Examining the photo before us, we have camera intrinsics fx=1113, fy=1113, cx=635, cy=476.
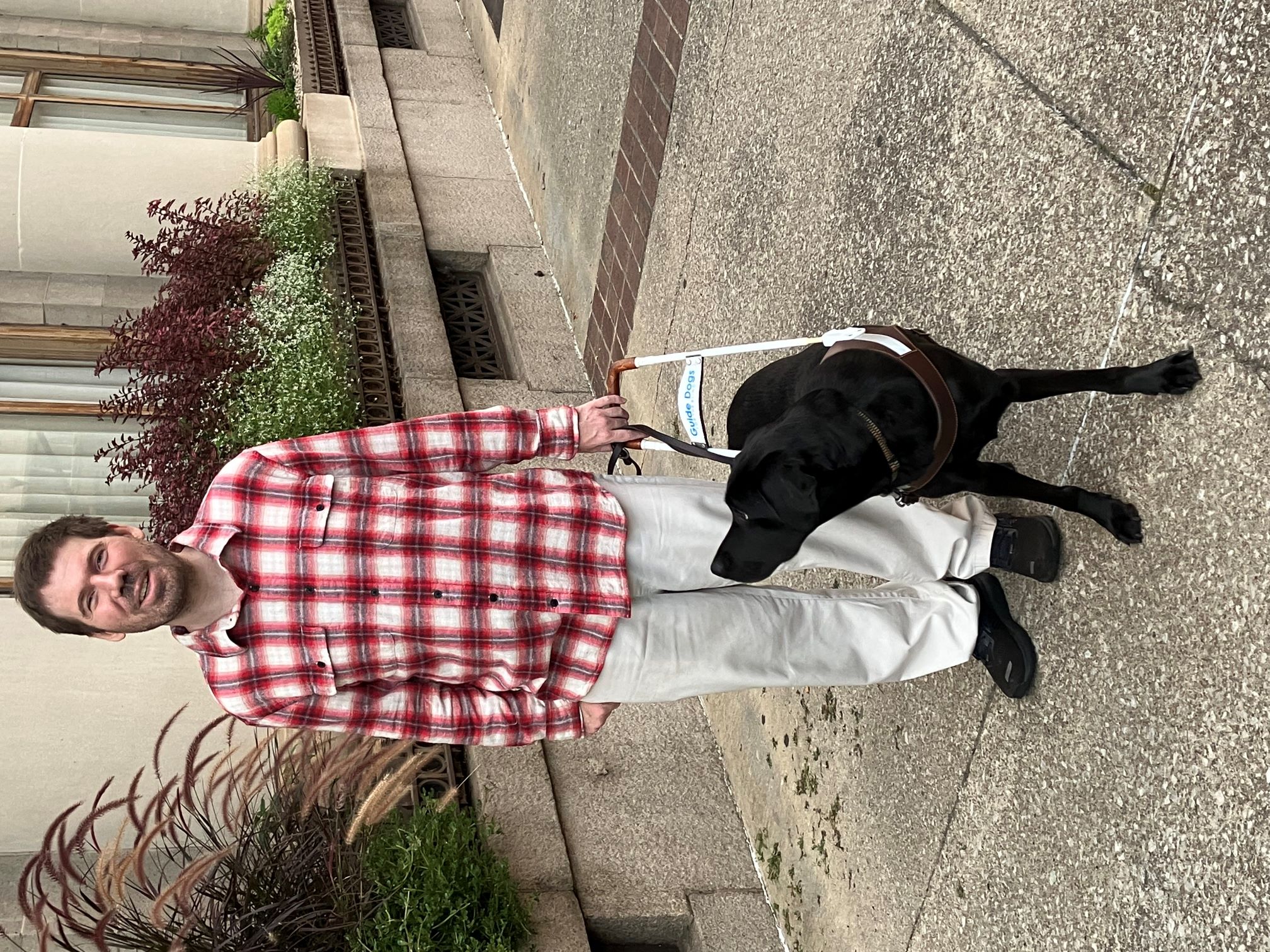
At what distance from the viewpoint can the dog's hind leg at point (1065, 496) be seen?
237 cm

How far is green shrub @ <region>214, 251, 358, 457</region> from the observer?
5.15 meters

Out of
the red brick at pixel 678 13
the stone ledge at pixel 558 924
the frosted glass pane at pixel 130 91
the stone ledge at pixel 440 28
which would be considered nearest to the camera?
the stone ledge at pixel 558 924

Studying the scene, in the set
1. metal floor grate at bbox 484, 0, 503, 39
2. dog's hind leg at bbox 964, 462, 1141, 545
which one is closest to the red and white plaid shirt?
dog's hind leg at bbox 964, 462, 1141, 545

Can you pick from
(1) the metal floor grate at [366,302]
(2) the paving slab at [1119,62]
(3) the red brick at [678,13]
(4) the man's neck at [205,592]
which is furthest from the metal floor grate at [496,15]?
(4) the man's neck at [205,592]

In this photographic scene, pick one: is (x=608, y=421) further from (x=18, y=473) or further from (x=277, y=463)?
(x=18, y=473)

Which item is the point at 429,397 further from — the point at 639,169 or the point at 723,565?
the point at 723,565

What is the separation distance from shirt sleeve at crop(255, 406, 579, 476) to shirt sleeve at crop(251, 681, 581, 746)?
22.0 inches

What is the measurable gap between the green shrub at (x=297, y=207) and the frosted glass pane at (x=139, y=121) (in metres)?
2.89

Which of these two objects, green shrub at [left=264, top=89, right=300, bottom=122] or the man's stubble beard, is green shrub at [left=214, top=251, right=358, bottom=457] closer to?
the man's stubble beard

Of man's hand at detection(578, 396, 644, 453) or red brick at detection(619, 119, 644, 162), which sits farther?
red brick at detection(619, 119, 644, 162)

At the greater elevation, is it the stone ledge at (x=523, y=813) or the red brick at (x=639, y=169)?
the red brick at (x=639, y=169)

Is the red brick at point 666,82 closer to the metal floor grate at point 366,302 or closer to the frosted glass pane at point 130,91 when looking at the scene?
the metal floor grate at point 366,302

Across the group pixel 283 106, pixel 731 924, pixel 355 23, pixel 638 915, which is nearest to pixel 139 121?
pixel 283 106

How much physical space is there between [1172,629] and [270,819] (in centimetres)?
268
